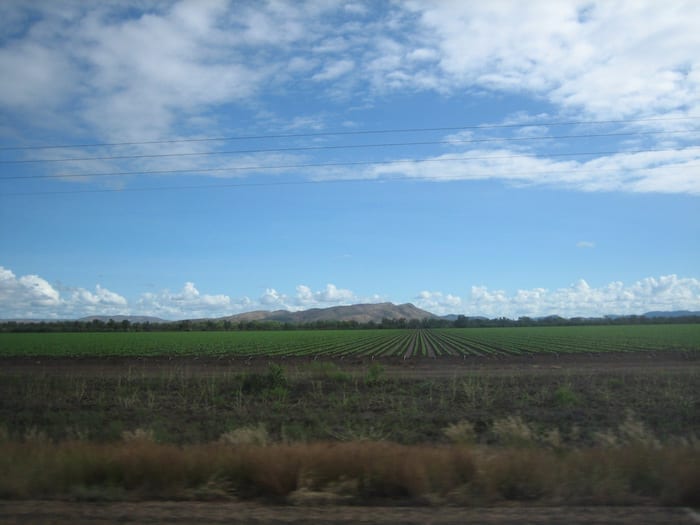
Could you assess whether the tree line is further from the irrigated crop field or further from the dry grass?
the dry grass

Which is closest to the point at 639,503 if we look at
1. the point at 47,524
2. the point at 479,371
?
the point at 47,524

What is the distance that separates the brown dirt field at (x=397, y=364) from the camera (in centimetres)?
3462

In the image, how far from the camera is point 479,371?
33656 millimetres

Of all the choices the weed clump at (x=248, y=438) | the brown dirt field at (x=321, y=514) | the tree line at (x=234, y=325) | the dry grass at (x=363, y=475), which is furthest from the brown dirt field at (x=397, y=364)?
the tree line at (x=234, y=325)

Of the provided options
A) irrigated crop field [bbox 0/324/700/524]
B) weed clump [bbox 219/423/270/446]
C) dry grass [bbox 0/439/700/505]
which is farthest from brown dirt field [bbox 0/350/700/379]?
dry grass [bbox 0/439/700/505]

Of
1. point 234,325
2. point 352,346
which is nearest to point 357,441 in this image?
point 352,346

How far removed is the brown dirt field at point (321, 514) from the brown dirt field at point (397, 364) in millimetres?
23371

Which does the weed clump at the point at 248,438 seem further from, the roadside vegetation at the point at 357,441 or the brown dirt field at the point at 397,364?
the brown dirt field at the point at 397,364

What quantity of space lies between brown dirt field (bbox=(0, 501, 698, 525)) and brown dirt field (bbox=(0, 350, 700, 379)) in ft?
76.7

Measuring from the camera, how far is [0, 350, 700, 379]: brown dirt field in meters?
34.6

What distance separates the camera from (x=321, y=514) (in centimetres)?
766

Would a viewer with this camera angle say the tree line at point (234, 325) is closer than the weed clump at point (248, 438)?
No

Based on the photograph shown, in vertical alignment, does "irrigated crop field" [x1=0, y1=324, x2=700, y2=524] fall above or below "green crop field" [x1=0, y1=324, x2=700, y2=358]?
above

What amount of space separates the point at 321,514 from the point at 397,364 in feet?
108
